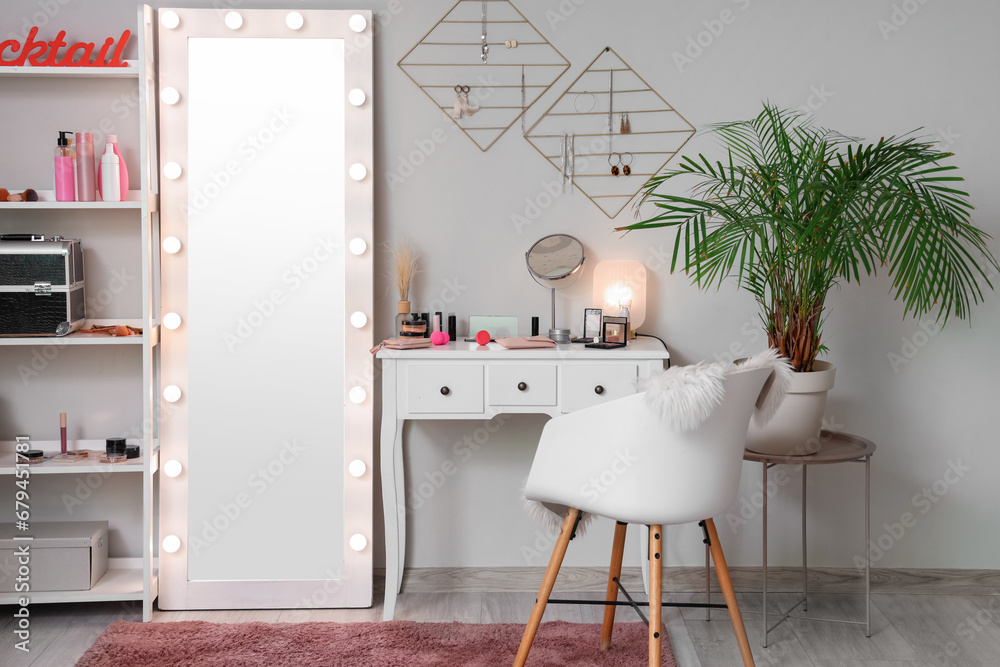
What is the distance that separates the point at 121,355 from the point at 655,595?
77.5 inches

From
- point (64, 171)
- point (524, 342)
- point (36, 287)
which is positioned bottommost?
point (524, 342)

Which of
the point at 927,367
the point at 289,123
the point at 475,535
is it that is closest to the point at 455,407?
the point at 475,535

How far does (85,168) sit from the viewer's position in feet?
8.65

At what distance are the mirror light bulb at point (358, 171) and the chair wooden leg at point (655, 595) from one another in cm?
149

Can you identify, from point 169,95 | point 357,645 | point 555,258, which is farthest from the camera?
point 555,258

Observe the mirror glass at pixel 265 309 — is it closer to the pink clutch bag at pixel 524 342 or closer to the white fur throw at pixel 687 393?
the pink clutch bag at pixel 524 342

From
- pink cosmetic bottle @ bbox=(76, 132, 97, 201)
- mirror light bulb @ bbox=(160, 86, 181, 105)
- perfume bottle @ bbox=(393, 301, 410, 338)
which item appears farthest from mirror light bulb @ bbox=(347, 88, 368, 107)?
pink cosmetic bottle @ bbox=(76, 132, 97, 201)

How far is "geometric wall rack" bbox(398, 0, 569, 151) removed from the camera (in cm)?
279

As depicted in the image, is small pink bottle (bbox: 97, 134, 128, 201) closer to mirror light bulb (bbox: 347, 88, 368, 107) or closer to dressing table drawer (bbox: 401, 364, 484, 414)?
mirror light bulb (bbox: 347, 88, 368, 107)

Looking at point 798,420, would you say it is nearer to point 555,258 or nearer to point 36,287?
point 555,258

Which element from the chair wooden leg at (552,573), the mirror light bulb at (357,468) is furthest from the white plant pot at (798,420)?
the mirror light bulb at (357,468)

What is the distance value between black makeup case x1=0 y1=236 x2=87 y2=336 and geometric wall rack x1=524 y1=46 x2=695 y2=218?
5.19 ft

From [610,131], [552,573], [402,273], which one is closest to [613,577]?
[552,573]

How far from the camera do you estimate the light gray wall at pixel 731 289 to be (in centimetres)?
279
